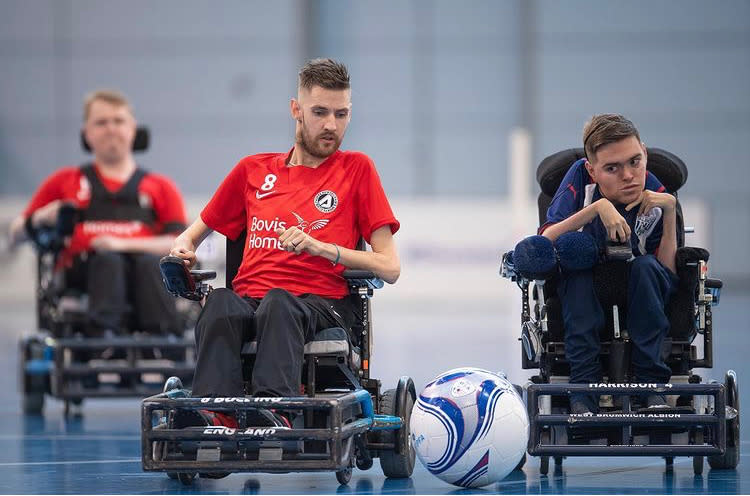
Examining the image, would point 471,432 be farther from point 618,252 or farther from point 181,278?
point 181,278

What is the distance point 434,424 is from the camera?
4.91 meters

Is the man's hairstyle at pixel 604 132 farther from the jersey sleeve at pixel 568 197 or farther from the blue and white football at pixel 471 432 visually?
the blue and white football at pixel 471 432

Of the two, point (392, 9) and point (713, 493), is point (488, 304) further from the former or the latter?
point (713, 493)

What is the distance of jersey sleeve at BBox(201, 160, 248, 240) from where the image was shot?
546cm

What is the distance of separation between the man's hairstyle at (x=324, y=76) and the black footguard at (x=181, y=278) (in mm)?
854

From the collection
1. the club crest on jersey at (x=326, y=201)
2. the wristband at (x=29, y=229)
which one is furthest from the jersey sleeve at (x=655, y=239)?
the wristband at (x=29, y=229)

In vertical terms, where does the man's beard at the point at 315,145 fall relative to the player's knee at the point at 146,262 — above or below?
above

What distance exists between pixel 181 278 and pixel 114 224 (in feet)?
12.4

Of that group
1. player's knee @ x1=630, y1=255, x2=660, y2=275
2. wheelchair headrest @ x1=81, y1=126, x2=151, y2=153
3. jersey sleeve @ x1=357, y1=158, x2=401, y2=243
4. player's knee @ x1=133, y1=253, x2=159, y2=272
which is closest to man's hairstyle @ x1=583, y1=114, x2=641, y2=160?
player's knee @ x1=630, y1=255, x2=660, y2=275

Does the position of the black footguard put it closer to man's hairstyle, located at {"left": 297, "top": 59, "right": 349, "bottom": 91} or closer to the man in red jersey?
the man in red jersey

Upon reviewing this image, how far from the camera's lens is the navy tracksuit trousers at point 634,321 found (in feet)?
17.1

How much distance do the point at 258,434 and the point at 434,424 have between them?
28.0 inches

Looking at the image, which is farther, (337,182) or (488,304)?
(488,304)

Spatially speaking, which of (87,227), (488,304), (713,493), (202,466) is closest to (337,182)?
(202,466)
